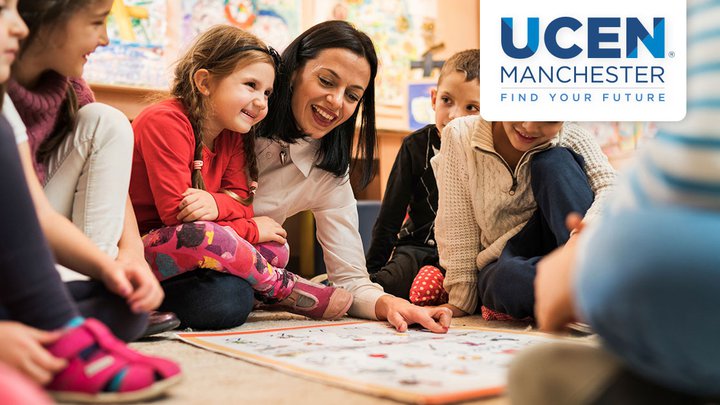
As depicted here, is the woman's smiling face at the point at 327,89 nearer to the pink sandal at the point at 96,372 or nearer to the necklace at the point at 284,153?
the necklace at the point at 284,153

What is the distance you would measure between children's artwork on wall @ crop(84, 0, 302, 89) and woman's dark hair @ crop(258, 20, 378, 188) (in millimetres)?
1009

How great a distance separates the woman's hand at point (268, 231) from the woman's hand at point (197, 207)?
4.8 inches

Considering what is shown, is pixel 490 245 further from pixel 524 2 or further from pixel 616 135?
pixel 616 135

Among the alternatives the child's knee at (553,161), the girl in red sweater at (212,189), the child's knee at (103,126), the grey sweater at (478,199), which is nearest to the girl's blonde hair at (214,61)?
the girl in red sweater at (212,189)

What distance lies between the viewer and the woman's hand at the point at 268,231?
4.14 feet

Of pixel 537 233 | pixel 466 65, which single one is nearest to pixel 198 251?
pixel 537 233

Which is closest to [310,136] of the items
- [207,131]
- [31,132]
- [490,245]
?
[207,131]

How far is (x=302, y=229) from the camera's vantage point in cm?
250

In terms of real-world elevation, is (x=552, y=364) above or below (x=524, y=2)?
below

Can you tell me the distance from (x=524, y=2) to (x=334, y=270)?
1100mm

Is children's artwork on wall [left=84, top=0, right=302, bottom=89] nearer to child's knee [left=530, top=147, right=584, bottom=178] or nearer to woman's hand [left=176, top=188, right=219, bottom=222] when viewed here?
woman's hand [left=176, top=188, right=219, bottom=222]

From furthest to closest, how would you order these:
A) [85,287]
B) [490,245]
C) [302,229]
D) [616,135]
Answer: [616,135]
[302,229]
[490,245]
[85,287]

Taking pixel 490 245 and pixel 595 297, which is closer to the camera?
pixel 595 297

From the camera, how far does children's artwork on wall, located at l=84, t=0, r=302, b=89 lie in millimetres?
2238
